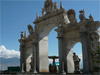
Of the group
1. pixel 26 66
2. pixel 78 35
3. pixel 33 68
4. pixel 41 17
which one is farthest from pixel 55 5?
pixel 26 66

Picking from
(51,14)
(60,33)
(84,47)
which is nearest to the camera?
(84,47)

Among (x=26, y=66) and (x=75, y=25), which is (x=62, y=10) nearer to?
(x=75, y=25)

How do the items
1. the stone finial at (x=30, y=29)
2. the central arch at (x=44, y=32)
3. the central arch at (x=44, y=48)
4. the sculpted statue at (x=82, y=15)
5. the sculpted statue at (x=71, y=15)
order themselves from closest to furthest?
the sculpted statue at (x=82, y=15) < the sculpted statue at (x=71, y=15) < the central arch at (x=44, y=32) < the central arch at (x=44, y=48) < the stone finial at (x=30, y=29)

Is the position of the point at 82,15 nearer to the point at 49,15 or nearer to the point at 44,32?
the point at 49,15

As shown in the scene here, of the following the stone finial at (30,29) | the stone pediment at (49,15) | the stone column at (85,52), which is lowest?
the stone column at (85,52)

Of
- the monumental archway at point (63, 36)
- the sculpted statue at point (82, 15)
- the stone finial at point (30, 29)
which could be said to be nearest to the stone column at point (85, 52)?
the monumental archway at point (63, 36)

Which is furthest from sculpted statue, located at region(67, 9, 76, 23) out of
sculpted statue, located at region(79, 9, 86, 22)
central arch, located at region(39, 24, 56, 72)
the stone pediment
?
central arch, located at region(39, 24, 56, 72)

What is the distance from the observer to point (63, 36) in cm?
2217

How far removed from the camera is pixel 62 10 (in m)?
22.8

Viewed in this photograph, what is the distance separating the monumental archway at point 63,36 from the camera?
18.9 meters

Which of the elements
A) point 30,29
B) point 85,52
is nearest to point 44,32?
point 30,29

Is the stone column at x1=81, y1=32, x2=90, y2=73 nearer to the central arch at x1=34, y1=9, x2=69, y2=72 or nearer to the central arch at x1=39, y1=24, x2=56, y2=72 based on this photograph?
the central arch at x1=34, y1=9, x2=69, y2=72

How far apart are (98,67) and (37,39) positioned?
1242cm

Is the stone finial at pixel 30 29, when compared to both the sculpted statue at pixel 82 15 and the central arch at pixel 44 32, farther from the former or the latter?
the sculpted statue at pixel 82 15
